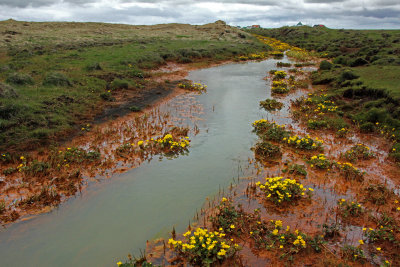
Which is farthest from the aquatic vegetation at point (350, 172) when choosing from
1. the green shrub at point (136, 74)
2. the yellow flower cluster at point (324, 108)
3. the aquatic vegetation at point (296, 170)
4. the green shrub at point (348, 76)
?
the green shrub at point (136, 74)

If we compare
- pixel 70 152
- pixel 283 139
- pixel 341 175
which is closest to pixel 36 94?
pixel 70 152

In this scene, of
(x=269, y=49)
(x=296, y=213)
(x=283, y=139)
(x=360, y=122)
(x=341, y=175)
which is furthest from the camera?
(x=269, y=49)

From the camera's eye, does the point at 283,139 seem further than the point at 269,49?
No

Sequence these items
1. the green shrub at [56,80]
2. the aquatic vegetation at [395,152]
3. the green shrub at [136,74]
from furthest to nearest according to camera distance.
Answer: the green shrub at [136,74] → the green shrub at [56,80] → the aquatic vegetation at [395,152]

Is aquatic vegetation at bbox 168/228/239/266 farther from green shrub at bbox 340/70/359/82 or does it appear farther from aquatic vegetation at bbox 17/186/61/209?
green shrub at bbox 340/70/359/82

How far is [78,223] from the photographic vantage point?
24.3ft

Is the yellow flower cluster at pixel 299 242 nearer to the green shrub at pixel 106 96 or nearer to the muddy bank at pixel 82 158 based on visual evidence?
the muddy bank at pixel 82 158

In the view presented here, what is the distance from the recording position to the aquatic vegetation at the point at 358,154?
10664mm

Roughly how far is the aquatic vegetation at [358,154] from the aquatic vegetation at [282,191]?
11.4 feet

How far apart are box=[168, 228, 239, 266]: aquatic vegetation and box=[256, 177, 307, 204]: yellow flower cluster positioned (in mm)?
2542

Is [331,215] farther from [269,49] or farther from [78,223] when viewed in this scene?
[269,49]

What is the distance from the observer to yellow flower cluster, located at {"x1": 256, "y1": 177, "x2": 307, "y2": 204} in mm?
8117

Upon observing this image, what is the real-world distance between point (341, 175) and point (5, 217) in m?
11.2

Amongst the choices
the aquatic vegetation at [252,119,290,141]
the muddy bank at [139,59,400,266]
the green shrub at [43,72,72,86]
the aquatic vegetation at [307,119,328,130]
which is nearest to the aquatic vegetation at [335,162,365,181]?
the muddy bank at [139,59,400,266]
